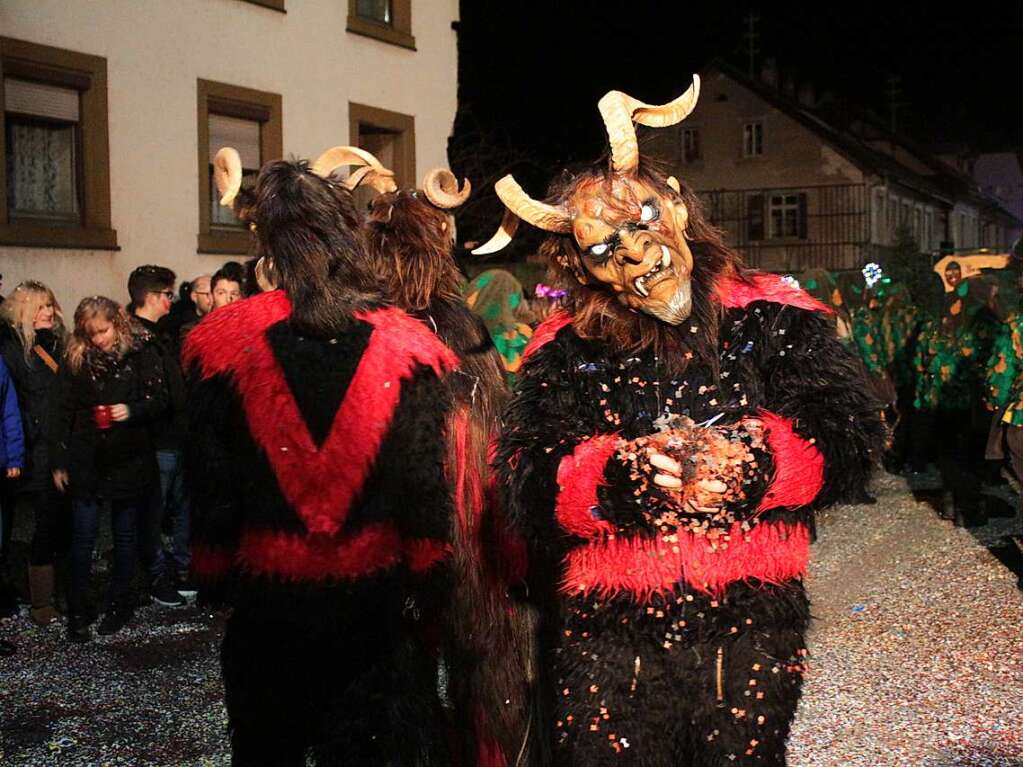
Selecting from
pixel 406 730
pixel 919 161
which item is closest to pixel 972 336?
pixel 406 730

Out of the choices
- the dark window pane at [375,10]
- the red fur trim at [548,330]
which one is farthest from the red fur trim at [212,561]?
the dark window pane at [375,10]

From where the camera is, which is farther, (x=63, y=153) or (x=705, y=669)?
(x=63, y=153)

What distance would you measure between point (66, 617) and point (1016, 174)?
77333 mm

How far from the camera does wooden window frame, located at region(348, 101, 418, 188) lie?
15516 millimetres

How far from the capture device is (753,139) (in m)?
41.9

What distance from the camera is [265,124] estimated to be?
569 inches

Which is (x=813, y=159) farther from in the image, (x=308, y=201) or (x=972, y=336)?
(x=308, y=201)

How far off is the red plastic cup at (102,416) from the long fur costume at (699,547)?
14.1ft

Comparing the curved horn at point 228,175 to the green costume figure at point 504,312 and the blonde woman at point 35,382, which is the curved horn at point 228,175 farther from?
the blonde woman at point 35,382

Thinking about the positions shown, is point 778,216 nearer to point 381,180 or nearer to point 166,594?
point 166,594

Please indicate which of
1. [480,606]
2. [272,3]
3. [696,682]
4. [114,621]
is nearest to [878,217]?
[272,3]

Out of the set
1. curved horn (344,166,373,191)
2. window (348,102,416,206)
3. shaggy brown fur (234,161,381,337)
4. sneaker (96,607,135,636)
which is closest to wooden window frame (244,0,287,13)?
window (348,102,416,206)

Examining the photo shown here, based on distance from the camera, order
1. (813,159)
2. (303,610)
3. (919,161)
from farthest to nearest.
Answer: (919,161) < (813,159) < (303,610)

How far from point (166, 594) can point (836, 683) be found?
12.9ft
